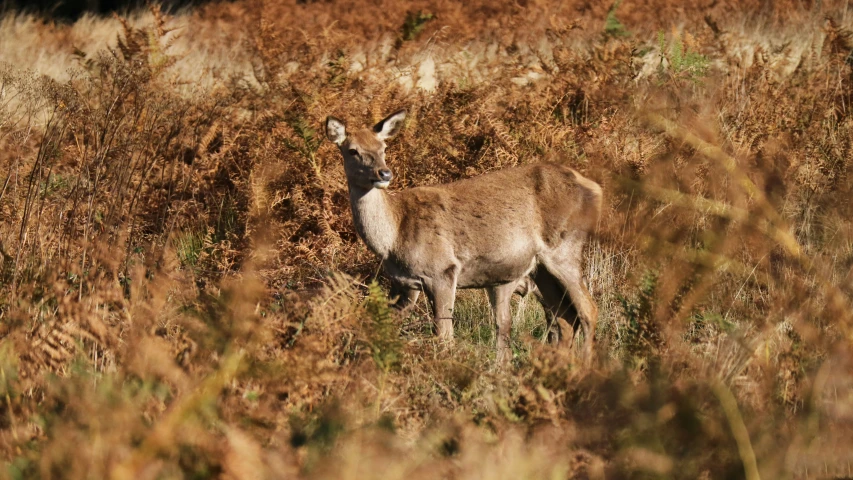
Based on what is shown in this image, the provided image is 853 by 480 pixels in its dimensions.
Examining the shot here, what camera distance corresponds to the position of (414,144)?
29.6ft

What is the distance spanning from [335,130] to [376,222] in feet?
2.76

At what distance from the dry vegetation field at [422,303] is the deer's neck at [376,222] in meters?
0.46

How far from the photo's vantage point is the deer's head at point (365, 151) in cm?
739

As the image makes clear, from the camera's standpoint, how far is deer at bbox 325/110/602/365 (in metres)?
7.45

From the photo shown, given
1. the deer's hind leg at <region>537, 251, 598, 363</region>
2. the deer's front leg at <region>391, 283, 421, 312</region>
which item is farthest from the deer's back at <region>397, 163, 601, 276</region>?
the deer's front leg at <region>391, 283, 421, 312</region>

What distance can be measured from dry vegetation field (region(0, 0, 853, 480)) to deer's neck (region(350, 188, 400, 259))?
1.51 feet

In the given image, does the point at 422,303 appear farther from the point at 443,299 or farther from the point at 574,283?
the point at 574,283

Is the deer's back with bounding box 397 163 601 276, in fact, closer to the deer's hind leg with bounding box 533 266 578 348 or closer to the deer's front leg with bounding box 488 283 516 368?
the deer's front leg with bounding box 488 283 516 368

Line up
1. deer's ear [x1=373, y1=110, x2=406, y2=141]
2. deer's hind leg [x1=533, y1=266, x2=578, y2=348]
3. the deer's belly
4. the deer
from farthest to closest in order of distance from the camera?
deer's ear [x1=373, y1=110, x2=406, y2=141] → deer's hind leg [x1=533, y1=266, x2=578, y2=348] → the deer's belly → the deer

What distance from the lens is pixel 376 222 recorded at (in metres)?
7.49

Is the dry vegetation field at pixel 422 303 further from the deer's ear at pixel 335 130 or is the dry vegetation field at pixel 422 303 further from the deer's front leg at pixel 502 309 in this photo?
the deer's ear at pixel 335 130

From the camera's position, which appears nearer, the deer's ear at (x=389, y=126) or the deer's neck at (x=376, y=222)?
the deer's neck at (x=376, y=222)

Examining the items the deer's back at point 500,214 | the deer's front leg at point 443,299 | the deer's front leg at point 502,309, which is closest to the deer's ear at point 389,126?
the deer's back at point 500,214

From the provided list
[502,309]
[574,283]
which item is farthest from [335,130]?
[574,283]
